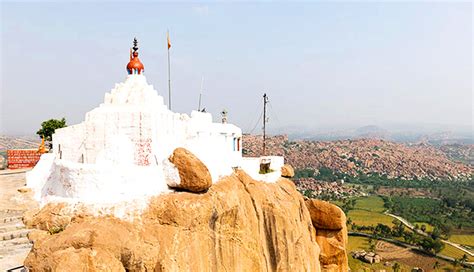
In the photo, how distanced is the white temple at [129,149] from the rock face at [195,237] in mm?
924

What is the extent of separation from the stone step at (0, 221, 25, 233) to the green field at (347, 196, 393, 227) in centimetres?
9484

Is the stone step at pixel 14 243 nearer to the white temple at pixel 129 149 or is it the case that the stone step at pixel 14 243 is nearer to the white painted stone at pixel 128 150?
the white temple at pixel 129 149

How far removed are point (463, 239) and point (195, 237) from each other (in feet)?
319

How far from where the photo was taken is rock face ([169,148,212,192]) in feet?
50.8

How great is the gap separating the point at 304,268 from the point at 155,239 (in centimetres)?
1035

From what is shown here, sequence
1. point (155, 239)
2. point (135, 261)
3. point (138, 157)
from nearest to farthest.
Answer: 1. point (135, 261)
2. point (155, 239)
3. point (138, 157)

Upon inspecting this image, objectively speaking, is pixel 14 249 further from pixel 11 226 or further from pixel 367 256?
pixel 367 256

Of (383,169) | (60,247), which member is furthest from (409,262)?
(383,169)

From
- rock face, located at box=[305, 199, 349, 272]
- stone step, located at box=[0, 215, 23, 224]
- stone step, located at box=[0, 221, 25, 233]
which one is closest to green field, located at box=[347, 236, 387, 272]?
rock face, located at box=[305, 199, 349, 272]

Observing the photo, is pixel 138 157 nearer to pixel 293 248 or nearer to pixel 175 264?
pixel 175 264

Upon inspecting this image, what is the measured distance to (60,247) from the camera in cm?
1157

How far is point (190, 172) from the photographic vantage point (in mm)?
15508

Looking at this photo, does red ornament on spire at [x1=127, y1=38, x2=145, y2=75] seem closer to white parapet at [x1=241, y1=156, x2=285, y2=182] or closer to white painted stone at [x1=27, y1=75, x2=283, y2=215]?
white painted stone at [x1=27, y1=75, x2=283, y2=215]

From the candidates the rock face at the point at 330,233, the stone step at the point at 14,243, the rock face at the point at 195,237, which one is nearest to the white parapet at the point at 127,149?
the rock face at the point at 195,237
